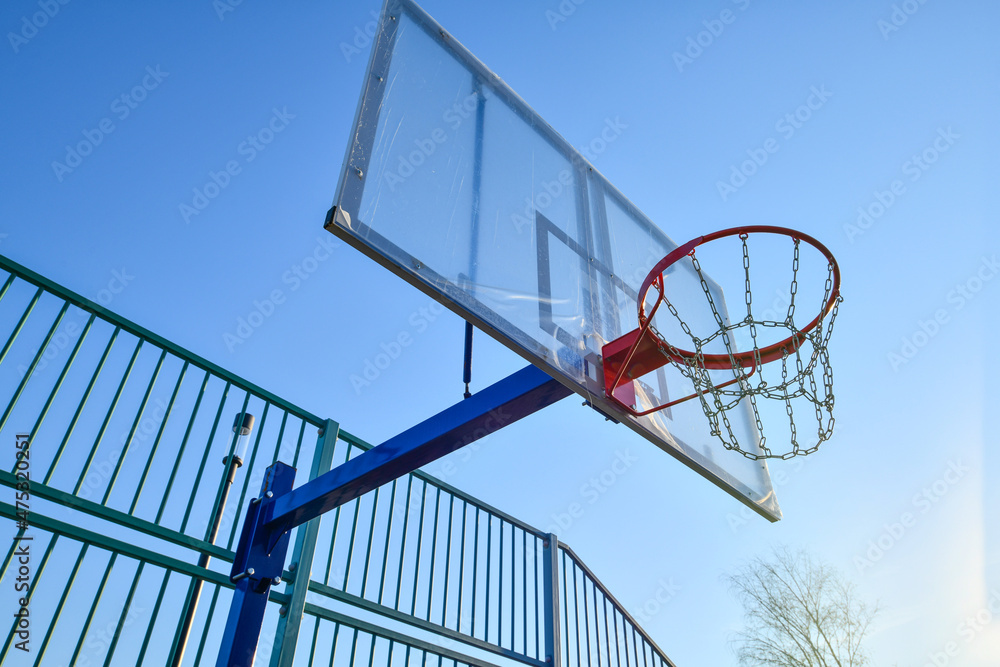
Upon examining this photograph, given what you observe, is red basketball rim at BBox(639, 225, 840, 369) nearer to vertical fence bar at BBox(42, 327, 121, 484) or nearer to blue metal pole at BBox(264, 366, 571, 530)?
blue metal pole at BBox(264, 366, 571, 530)

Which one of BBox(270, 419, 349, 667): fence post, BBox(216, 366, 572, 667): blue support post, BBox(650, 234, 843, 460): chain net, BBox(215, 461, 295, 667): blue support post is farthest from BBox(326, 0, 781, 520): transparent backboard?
BBox(270, 419, 349, 667): fence post

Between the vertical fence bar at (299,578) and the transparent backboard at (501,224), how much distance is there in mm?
2154

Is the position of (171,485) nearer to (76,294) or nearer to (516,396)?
(76,294)

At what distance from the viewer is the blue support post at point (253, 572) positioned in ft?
11.8

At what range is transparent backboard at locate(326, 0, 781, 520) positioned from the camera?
290 centimetres

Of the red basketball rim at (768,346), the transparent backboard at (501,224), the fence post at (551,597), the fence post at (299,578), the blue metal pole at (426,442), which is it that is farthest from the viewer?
the fence post at (551,597)

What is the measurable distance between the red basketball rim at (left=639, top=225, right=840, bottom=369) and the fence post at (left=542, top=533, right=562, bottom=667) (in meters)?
2.83

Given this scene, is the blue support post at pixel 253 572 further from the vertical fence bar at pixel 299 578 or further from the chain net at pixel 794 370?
the chain net at pixel 794 370

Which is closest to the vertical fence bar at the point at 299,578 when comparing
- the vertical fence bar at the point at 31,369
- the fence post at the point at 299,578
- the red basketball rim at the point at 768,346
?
the fence post at the point at 299,578

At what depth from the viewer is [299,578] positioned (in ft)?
13.6

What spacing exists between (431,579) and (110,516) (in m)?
2.12

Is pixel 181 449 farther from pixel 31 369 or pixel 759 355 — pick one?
pixel 759 355

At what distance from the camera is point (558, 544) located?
6105 millimetres

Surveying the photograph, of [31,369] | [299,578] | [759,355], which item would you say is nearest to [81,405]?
[31,369]
